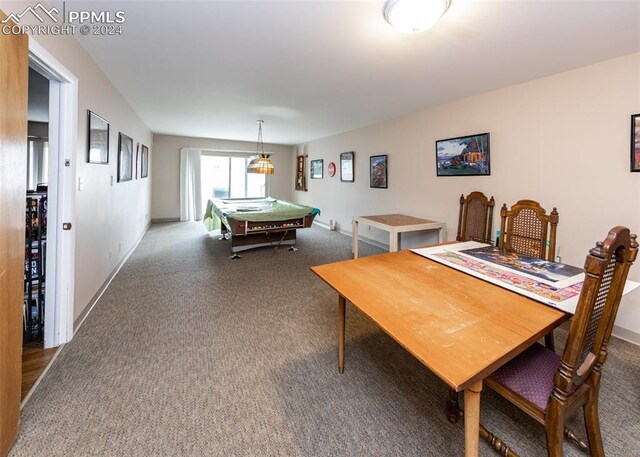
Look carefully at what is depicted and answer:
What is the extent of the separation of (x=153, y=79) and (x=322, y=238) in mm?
3760

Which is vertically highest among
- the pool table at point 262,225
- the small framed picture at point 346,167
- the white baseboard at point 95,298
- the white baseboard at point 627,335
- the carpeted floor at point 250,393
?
the small framed picture at point 346,167

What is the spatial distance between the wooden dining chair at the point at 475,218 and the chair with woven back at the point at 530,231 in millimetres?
712

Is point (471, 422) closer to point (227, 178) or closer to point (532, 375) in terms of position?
point (532, 375)

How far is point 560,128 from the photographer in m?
2.58

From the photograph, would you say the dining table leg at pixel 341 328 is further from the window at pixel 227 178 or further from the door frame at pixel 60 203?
the window at pixel 227 178

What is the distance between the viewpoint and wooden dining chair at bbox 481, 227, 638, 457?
83 centimetres

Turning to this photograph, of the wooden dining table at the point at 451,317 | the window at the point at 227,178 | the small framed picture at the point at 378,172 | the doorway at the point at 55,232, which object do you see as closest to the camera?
the wooden dining table at the point at 451,317

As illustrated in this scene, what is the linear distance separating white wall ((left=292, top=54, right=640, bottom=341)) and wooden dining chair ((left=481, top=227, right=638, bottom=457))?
1.84 m

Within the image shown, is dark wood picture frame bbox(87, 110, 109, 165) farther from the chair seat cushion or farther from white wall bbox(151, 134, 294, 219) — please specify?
white wall bbox(151, 134, 294, 219)

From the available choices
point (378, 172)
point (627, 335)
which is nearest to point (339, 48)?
point (378, 172)

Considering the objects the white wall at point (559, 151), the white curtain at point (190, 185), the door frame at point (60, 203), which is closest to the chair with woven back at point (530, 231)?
the white wall at point (559, 151)

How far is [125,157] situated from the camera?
374 cm

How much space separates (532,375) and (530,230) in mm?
1477

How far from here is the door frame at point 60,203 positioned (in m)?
1.90
